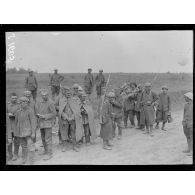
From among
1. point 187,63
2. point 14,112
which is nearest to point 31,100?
point 14,112

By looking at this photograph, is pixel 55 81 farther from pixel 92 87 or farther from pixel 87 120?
pixel 87 120

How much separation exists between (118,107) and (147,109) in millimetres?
615

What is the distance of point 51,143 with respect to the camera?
31.9 feet

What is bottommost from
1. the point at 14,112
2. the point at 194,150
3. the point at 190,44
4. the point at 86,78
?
the point at 194,150

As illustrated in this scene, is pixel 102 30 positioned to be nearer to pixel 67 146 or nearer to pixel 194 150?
pixel 67 146

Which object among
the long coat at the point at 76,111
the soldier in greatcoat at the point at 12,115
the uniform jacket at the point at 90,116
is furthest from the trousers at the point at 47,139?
the uniform jacket at the point at 90,116

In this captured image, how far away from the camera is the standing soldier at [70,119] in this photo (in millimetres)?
9672

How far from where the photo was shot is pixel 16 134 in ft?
31.7

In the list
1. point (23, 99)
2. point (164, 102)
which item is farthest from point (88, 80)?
point (164, 102)

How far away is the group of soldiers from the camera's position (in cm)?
962

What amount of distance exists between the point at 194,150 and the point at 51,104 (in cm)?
305

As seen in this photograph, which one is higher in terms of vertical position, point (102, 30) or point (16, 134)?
point (102, 30)

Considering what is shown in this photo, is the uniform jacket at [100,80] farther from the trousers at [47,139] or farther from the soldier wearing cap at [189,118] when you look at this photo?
the soldier wearing cap at [189,118]

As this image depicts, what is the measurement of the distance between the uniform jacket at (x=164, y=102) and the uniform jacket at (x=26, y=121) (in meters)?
2.62
